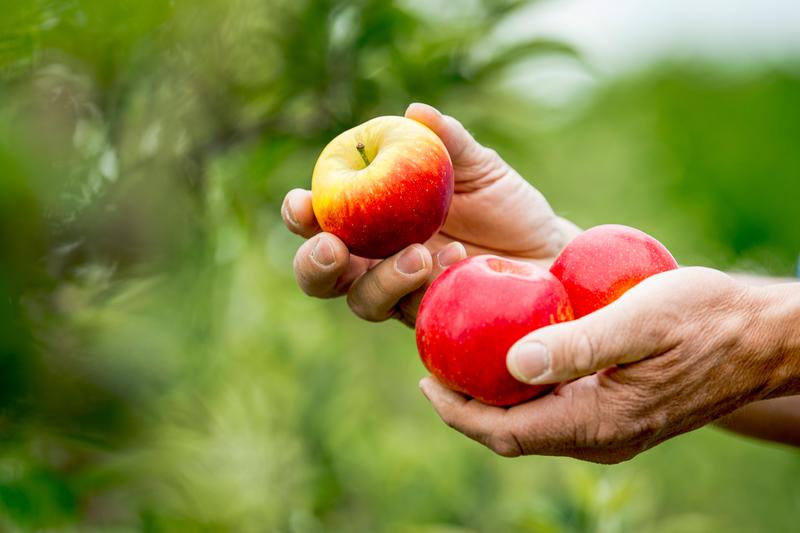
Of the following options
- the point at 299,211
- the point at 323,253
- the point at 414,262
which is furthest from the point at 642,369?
the point at 299,211

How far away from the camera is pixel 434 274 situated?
1528 mm

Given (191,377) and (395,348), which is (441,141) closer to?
(191,377)

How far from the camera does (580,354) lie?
1.02 metres

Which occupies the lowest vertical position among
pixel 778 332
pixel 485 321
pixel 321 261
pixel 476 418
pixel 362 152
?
pixel 778 332

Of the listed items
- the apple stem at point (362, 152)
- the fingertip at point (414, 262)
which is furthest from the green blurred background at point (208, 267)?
the fingertip at point (414, 262)

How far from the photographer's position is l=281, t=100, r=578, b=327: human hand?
1340mm

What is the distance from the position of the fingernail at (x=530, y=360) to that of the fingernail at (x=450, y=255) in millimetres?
446

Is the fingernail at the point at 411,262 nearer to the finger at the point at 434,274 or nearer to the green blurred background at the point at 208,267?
the finger at the point at 434,274

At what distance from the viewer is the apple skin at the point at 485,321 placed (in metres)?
1.11

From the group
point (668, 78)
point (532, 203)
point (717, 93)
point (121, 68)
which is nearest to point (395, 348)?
point (532, 203)

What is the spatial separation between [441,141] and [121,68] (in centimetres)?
63

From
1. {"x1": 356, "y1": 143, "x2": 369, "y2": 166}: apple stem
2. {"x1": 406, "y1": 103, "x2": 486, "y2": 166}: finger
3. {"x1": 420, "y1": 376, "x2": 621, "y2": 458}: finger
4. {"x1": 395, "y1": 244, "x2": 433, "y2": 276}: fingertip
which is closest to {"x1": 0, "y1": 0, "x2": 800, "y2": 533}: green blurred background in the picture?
{"x1": 406, "y1": 103, "x2": 486, "y2": 166}: finger

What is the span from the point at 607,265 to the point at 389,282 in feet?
1.20

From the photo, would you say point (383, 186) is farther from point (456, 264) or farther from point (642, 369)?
point (642, 369)
